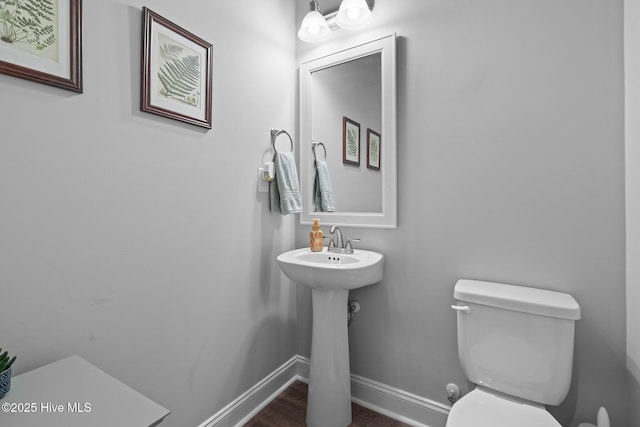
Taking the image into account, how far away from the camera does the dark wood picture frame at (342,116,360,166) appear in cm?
172

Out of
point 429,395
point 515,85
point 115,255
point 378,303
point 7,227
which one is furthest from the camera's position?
point 378,303

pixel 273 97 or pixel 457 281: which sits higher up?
pixel 273 97

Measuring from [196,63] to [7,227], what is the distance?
89 cm

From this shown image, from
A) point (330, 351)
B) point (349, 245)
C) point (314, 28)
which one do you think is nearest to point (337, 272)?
point (349, 245)

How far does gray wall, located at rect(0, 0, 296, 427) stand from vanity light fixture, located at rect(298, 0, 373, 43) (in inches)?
7.8

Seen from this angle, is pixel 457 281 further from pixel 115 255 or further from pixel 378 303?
pixel 115 255

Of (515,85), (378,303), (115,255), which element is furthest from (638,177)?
(115,255)

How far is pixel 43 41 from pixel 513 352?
1.86 m

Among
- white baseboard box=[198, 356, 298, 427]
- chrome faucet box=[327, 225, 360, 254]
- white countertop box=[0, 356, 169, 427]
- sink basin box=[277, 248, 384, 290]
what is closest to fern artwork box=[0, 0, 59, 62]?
white countertop box=[0, 356, 169, 427]

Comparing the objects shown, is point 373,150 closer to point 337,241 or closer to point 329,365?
point 337,241

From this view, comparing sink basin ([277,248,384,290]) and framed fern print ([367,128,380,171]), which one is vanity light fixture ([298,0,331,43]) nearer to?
framed fern print ([367,128,380,171])

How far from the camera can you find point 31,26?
0.86 meters

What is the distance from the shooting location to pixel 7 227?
2.73ft

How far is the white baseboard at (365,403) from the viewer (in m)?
1.48
